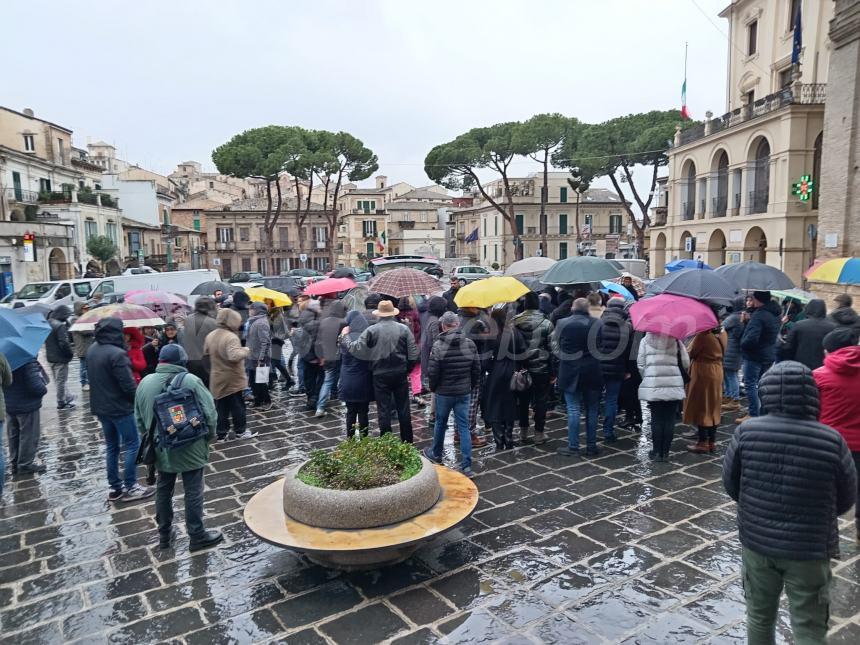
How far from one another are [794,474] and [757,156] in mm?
29025

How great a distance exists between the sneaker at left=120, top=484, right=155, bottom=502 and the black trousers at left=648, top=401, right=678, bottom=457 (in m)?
5.44

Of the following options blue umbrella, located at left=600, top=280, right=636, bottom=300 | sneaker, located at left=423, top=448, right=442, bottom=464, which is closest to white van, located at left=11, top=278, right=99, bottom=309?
blue umbrella, located at left=600, top=280, right=636, bottom=300

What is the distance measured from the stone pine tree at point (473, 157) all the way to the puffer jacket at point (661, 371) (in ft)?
129

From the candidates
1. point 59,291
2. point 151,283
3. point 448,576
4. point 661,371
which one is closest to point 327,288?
point 661,371

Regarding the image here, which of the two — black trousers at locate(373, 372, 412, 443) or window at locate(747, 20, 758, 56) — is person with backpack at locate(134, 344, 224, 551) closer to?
black trousers at locate(373, 372, 412, 443)

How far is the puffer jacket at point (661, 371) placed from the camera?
260 inches

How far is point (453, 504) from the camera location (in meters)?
4.84

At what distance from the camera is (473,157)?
1790 inches

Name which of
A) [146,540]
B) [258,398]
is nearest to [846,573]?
[146,540]

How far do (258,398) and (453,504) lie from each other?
6046 mm

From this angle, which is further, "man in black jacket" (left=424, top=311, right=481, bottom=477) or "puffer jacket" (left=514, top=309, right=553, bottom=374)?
"puffer jacket" (left=514, top=309, right=553, bottom=374)

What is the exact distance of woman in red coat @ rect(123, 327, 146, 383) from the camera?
27.2ft

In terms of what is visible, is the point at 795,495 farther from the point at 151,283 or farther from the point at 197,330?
the point at 151,283

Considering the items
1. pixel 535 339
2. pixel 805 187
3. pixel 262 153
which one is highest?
pixel 262 153
